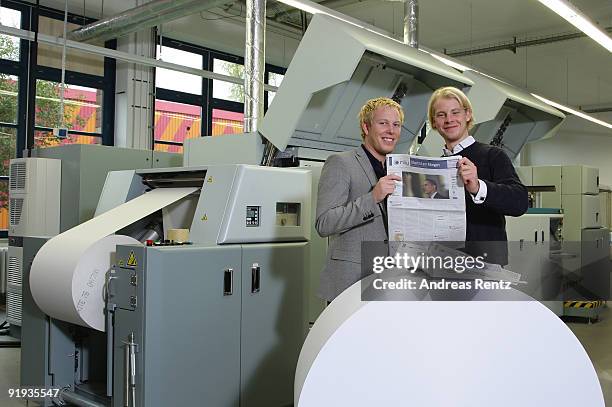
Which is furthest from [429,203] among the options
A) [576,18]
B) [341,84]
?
[576,18]

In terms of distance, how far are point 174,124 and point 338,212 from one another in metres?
6.70

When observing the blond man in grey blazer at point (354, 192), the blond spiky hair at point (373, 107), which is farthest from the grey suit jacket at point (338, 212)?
the blond spiky hair at point (373, 107)

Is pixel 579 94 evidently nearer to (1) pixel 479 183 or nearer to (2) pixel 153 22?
(2) pixel 153 22

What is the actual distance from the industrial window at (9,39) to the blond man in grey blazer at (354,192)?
5.91 meters

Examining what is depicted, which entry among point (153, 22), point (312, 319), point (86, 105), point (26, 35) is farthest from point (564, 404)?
point (86, 105)

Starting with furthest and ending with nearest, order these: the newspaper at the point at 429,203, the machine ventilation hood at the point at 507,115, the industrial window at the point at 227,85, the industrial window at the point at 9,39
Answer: the industrial window at the point at 227,85, the industrial window at the point at 9,39, the machine ventilation hood at the point at 507,115, the newspaper at the point at 429,203

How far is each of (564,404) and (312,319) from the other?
6.53ft

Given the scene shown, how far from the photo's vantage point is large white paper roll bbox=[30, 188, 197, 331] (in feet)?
8.64

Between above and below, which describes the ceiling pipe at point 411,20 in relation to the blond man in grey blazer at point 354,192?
above

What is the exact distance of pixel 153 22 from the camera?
6227mm

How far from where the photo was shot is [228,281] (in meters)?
2.64

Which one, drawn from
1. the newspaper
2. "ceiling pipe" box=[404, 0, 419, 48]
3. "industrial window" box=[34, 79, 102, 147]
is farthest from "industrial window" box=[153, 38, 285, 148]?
the newspaper

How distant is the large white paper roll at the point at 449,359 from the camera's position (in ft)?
4.67

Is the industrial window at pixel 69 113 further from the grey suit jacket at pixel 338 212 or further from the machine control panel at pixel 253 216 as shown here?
the grey suit jacket at pixel 338 212
